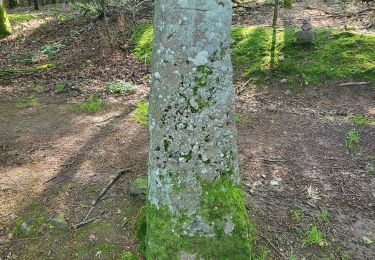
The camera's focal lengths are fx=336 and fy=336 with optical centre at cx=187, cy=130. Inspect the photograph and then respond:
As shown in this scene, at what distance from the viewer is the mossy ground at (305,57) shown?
757 cm

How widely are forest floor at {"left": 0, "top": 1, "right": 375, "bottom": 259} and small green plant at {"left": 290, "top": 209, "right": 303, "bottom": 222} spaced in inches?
0.6

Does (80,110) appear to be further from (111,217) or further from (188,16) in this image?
(188,16)

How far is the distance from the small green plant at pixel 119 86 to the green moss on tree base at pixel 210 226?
542 cm

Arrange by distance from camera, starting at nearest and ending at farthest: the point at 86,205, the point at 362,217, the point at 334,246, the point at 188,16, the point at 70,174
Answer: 1. the point at 188,16
2. the point at 334,246
3. the point at 362,217
4. the point at 86,205
5. the point at 70,174

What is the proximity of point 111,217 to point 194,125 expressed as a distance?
1865 mm

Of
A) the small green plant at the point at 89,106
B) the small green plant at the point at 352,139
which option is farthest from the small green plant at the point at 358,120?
the small green plant at the point at 89,106

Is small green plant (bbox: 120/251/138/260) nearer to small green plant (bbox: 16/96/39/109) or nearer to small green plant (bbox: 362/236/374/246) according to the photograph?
small green plant (bbox: 362/236/374/246)

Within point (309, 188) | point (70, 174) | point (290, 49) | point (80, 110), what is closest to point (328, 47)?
point (290, 49)

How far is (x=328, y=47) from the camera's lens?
8.35 meters

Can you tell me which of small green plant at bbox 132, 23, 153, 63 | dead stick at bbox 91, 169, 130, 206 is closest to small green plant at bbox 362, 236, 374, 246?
dead stick at bbox 91, 169, 130, 206

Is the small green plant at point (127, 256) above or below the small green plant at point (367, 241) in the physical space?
above

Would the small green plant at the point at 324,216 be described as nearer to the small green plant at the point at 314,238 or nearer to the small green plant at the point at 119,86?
the small green plant at the point at 314,238

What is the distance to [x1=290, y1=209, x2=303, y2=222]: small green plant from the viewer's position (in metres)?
3.78

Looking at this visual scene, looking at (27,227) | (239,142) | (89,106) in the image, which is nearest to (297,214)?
(239,142)
